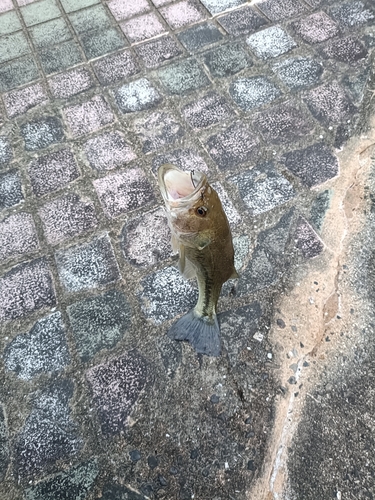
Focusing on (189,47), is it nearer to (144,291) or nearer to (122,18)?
(122,18)

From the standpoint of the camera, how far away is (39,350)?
2.89 m

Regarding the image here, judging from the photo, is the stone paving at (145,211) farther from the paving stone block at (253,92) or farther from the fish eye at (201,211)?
the fish eye at (201,211)

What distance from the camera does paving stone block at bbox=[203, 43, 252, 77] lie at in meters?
4.22

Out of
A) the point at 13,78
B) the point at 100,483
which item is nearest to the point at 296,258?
the point at 100,483

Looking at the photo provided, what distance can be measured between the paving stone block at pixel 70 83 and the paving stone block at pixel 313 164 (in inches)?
84.7

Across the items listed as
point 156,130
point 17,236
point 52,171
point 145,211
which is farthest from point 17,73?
point 145,211

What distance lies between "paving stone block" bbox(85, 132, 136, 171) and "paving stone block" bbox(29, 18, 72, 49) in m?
1.58

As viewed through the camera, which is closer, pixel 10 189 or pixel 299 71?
pixel 10 189

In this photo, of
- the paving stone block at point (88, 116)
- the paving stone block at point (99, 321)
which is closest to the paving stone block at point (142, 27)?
the paving stone block at point (88, 116)

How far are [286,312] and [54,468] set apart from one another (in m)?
1.77

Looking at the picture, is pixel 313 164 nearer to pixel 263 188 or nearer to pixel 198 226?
pixel 263 188

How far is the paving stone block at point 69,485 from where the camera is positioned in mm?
2454

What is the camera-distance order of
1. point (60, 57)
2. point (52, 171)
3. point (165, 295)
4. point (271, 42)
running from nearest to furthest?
point (165, 295), point (52, 171), point (271, 42), point (60, 57)

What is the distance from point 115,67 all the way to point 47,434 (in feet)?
11.4
